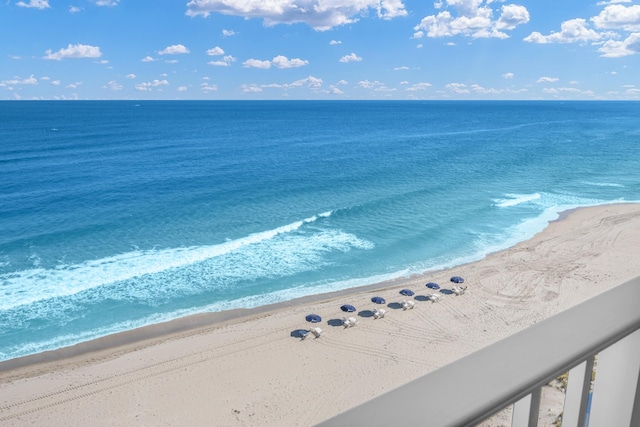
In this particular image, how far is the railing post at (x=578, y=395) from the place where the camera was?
1412mm

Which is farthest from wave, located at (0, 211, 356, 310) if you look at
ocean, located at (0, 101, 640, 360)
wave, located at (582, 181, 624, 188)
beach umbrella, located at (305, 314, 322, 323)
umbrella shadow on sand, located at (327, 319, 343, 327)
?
wave, located at (582, 181, 624, 188)

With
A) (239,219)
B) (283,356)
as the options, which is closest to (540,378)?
(283,356)

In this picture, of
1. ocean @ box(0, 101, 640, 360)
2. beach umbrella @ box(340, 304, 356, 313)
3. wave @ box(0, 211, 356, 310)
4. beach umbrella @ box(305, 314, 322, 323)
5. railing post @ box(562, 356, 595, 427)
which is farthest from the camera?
wave @ box(0, 211, 356, 310)

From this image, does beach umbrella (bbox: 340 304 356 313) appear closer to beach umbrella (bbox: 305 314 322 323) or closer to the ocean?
beach umbrella (bbox: 305 314 322 323)

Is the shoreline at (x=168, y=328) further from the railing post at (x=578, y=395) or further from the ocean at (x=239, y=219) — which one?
the railing post at (x=578, y=395)

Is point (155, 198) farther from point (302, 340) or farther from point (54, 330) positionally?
point (302, 340)

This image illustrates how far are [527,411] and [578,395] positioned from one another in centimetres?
28

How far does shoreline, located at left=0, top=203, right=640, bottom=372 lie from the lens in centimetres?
1859

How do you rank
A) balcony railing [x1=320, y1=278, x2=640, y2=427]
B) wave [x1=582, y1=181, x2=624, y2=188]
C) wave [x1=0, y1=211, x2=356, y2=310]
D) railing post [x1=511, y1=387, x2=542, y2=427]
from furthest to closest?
wave [x1=582, y1=181, x2=624, y2=188] < wave [x1=0, y1=211, x2=356, y2=310] < railing post [x1=511, y1=387, x2=542, y2=427] < balcony railing [x1=320, y1=278, x2=640, y2=427]

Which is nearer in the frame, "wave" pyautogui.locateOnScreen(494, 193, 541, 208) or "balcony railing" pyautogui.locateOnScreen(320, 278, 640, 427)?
"balcony railing" pyautogui.locateOnScreen(320, 278, 640, 427)

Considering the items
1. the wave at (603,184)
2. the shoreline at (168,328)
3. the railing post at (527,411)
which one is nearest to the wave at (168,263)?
the shoreline at (168,328)

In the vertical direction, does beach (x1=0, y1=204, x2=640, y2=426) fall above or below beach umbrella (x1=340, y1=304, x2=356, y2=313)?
below

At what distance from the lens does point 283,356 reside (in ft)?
58.7

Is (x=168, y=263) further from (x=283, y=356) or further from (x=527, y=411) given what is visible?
(x=527, y=411)
